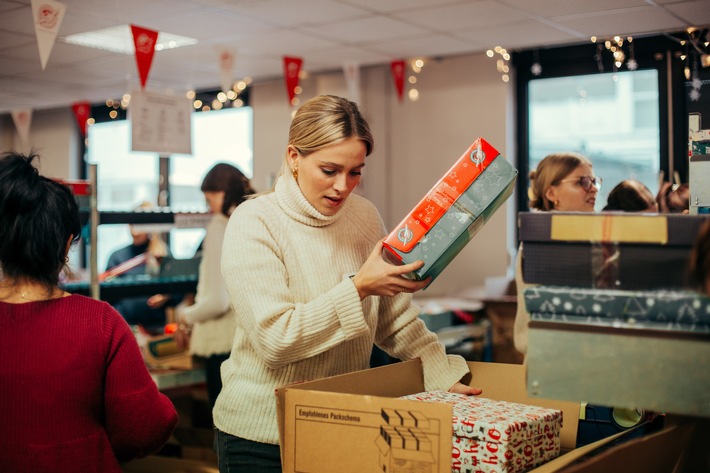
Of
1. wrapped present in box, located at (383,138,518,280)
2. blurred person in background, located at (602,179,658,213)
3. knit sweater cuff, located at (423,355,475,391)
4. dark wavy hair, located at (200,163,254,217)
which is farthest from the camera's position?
dark wavy hair, located at (200,163,254,217)

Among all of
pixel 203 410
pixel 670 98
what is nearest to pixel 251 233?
pixel 203 410

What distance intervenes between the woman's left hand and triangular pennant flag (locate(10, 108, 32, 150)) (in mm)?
6049

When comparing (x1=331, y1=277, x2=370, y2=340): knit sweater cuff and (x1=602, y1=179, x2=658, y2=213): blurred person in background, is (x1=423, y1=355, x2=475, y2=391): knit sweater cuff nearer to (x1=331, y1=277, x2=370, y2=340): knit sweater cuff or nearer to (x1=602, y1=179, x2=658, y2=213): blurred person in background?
(x1=331, y1=277, x2=370, y2=340): knit sweater cuff

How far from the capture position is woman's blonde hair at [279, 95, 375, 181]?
1655 millimetres

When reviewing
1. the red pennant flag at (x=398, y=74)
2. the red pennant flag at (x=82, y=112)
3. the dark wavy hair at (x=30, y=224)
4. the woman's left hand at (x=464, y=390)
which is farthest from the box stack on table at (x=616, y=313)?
the red pennant flag at (x=82, y=112)

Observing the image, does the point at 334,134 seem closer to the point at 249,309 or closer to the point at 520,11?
the point at 249,309

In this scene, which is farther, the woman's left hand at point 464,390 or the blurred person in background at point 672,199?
the blurred person in background at point 672,199

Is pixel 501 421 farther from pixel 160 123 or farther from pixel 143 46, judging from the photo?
pixel 143 46

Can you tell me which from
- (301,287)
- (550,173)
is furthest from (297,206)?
(550,173)

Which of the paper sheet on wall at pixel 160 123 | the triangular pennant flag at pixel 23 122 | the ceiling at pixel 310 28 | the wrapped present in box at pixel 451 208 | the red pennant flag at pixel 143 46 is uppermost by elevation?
the ceiling at pixel 310 28

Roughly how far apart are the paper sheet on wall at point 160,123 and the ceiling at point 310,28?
0.50 m

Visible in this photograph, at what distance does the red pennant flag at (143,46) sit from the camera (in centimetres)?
502

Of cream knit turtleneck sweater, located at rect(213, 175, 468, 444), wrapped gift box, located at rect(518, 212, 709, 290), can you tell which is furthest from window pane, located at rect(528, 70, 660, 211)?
wrapped gift box, located at rect(518, 212, 709, 290)

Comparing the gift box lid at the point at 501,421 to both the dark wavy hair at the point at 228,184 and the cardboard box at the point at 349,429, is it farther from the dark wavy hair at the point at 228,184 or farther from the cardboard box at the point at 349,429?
the dark wavy hair at the point at 228,184
